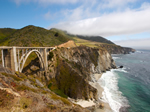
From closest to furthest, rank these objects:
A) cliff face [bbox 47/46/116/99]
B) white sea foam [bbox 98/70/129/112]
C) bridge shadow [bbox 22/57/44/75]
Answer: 1. white sea foam [bbox 98/70/129/112]
2. cliff face [bbox 47/46/116/99]
3. bridge shadow [bbox 22/57/44/75]

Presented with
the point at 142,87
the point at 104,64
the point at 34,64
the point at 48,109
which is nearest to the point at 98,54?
the point at 104,64

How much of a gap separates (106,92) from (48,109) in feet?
95.2

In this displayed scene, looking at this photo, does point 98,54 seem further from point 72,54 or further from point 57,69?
point 57,69

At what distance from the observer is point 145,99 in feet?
92.2

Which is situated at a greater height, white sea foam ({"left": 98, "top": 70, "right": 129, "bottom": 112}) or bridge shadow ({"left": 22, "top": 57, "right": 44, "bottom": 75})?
bridge shadow ({"left": 22, "top": 57, "right": 44, "bottom": 75})

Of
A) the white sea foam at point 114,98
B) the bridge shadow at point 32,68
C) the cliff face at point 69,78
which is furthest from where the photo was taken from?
Result: the bridge shadow at point 32,68

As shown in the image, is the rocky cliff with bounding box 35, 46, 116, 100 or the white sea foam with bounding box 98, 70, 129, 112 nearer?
the white sea foam with bounding box 98, 70, 129, 112

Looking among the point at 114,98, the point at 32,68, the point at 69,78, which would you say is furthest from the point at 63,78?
the point at 114,98

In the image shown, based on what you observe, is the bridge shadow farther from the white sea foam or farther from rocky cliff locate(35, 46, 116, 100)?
the white sea foam

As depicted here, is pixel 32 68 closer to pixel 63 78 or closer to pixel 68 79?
pixel 63 78

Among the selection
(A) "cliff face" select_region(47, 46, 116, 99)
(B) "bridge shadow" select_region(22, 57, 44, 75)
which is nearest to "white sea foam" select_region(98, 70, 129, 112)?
(A) "cliff face" select_region(47, 46, 116, 99)

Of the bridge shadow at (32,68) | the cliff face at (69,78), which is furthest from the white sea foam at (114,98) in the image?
the bridge shadow at (32,68)

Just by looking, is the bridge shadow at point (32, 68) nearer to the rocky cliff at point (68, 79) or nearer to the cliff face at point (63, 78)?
the cliff face at point (63, 78)

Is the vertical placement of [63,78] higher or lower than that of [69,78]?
lower
